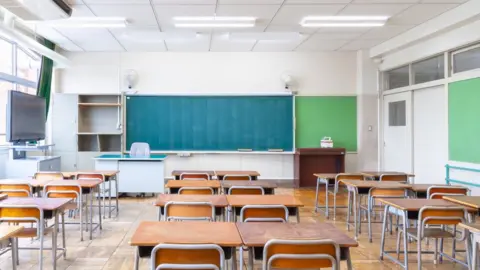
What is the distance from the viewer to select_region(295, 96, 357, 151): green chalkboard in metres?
8.81

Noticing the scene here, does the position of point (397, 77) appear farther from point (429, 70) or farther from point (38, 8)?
point (38, 8)

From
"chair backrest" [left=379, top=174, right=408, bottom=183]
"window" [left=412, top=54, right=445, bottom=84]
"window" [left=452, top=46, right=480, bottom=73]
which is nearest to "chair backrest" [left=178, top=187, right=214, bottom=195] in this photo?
"chair backrest" [left=379, top=174, right=408, bottom=183]

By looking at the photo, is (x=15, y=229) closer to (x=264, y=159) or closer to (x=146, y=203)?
(x=146, y=203)

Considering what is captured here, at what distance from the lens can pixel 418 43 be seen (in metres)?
7.14

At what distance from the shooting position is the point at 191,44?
26.5 feet

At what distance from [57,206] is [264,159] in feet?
19.9

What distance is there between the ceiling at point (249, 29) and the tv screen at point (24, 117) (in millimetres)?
1415

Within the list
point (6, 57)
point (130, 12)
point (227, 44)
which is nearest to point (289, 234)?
point (130, 12)

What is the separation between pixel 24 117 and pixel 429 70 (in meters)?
7.56

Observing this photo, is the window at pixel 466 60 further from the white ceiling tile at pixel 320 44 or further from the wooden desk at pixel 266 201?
the wooden desk at pixel 266 201

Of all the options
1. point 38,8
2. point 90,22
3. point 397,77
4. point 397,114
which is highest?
point 90,22

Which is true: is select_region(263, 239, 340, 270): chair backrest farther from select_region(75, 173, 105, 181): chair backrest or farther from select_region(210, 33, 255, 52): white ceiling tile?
select_region(210, 33, 255, 52): white ceiling tile

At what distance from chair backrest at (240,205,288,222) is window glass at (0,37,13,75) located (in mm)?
6164

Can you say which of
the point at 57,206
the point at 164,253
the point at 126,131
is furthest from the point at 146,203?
the point at 164,253
